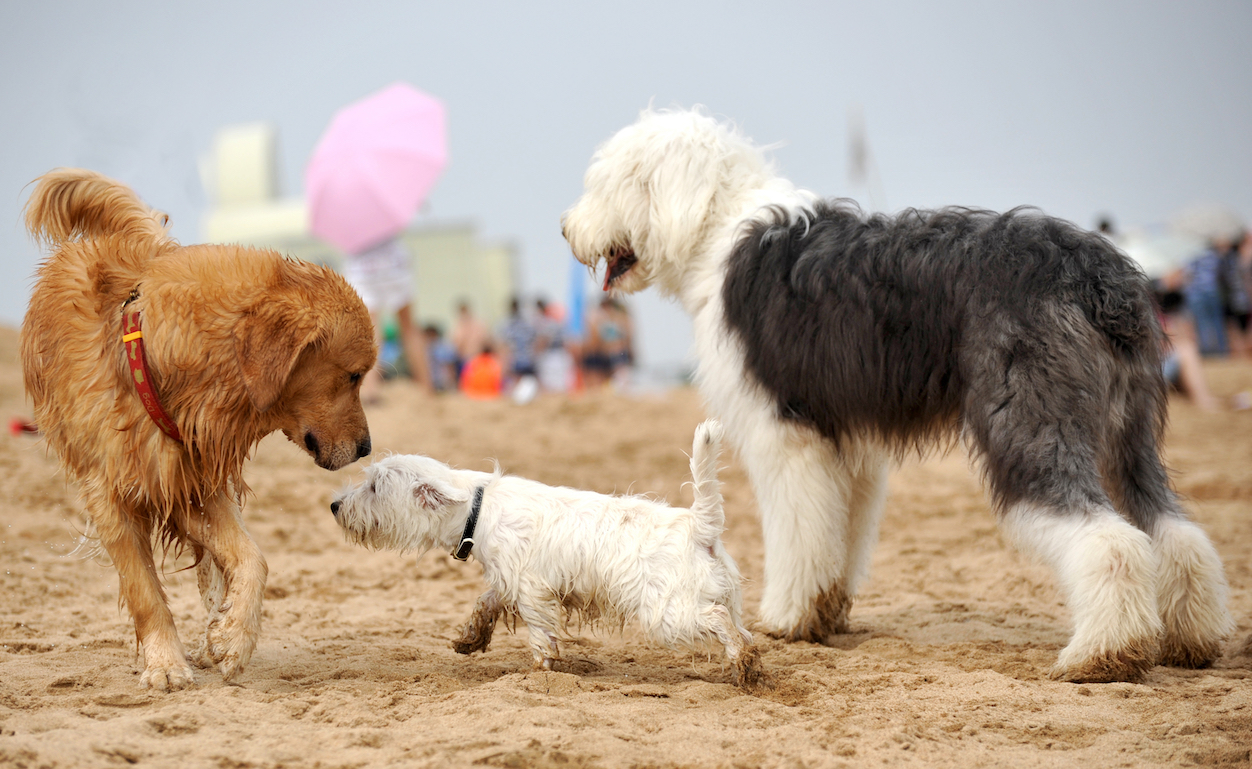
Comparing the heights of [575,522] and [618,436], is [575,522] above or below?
above

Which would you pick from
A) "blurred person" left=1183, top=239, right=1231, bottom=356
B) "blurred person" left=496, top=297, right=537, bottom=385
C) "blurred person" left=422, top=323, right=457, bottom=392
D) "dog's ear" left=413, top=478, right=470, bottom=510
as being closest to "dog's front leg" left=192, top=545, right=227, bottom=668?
"dog's ear" left=413, top=478, right=470, bottom=510

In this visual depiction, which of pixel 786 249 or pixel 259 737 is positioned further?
pixel 786 249

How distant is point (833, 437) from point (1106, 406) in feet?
3.44

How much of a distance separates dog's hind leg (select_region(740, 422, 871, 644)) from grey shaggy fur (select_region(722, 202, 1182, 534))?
0.42ft

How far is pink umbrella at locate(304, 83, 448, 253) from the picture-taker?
405 inches

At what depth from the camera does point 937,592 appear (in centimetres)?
530

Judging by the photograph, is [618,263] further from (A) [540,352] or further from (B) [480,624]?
(A) [540,352]

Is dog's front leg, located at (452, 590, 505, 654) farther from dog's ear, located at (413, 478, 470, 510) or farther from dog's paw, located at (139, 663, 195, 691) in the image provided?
dog's paw, located at (139, 663, 195, 691)

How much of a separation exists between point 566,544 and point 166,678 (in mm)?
1387

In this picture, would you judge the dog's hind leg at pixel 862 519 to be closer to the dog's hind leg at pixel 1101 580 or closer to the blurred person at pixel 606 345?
the dog's hind leg at pixel 1101 580

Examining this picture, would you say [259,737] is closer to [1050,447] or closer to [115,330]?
[115,330]

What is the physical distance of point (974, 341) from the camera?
362 centimetres

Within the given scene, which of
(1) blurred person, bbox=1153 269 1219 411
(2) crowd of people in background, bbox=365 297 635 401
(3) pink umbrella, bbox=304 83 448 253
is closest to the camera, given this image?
(3) pink umbrella, bbox=304 83 448 253

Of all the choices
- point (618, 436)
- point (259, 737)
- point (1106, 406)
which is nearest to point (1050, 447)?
point (1106, 406)
